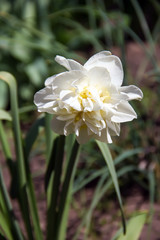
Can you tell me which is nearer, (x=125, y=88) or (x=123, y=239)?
(x=125, y=88)

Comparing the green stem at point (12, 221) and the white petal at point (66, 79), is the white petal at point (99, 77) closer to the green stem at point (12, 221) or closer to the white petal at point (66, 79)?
the white petal at point (66, 79)

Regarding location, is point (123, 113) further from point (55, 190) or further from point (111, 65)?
point (55, 190)

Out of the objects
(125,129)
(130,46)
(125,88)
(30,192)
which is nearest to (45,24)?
(130,46)

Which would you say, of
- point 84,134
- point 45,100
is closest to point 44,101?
point 45,100

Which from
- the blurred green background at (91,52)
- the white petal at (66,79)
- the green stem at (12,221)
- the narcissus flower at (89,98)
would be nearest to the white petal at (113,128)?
the narcissus flower at (89,98)

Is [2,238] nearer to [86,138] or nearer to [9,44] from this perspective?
[86,138]
